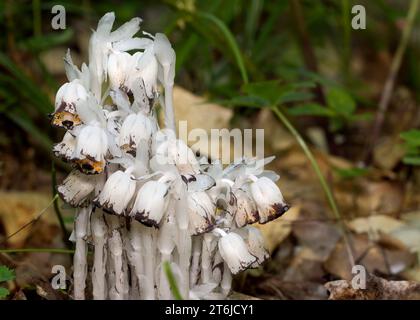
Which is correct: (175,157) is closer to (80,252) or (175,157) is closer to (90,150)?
(90,150)

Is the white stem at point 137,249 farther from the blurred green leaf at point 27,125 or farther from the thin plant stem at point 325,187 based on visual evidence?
the blurred green leaf at point 27,125

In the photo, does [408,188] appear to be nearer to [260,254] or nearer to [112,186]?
[260,254]

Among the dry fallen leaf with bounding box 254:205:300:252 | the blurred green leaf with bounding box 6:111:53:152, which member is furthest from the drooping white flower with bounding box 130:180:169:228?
the blurred green leaf with bounding box 6:111:53:152

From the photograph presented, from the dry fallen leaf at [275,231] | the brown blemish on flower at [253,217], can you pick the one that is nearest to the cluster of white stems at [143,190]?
the brown blemish on flower at [253,217]

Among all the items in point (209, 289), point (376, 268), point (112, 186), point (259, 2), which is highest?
point (259, 2)
